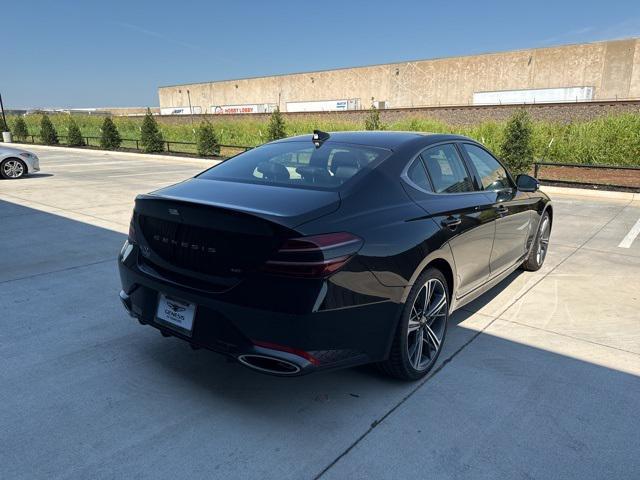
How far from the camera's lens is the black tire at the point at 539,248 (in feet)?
17.3

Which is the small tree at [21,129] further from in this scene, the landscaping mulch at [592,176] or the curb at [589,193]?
the curb at [589,193]

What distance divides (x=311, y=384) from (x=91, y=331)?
1.83 meters

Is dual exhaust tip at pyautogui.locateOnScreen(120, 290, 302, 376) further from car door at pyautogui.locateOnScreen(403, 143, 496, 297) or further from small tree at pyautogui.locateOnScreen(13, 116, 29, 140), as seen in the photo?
small tree at pyautogui.locateOnScreen(13, 116, 29, 140)

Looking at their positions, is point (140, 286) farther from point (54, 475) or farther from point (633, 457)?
point (633, 457)

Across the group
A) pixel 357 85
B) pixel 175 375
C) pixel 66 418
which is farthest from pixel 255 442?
pixel 357 85

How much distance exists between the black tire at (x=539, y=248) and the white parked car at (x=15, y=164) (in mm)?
13342

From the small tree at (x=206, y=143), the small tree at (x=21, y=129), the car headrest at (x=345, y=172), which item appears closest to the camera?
the car headrest at (x=345, y=172)

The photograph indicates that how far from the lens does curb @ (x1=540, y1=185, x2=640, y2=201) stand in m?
11.0

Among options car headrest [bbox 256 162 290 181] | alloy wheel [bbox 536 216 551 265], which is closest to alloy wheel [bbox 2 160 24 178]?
car headrest [bbox 256 162 290 181]

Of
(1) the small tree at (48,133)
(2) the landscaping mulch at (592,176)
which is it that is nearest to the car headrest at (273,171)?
(2) the landscaping mulch at (592,176)

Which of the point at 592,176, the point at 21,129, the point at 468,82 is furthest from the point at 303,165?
the point at 468,82

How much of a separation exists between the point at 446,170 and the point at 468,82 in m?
58.9

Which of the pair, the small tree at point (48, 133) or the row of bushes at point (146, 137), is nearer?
the row of bushes at point (146, 137)

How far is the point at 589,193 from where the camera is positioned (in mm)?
11477
